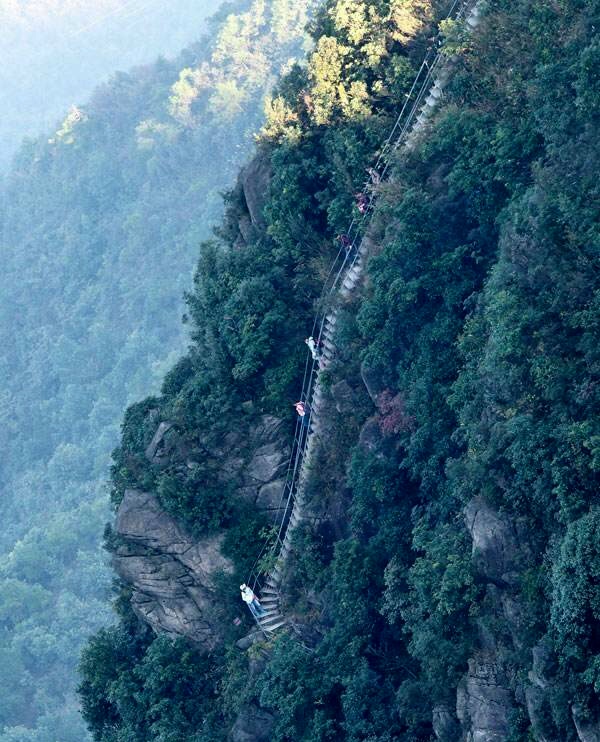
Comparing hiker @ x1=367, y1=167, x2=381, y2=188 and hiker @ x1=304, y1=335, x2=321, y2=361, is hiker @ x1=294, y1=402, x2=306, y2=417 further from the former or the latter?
hiker @ x1=367, y1=167, x2=381, y2=188

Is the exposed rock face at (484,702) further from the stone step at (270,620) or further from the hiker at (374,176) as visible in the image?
the hiker at (374,176)

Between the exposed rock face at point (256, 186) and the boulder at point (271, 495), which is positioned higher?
the exposed rock face at point (256, 186)

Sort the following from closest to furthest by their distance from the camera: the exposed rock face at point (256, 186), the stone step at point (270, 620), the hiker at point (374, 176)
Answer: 1. the stone step at point (270, 620)
2. the hiker at point (374, 176)
3. the exposed rock face at point (256, 186)

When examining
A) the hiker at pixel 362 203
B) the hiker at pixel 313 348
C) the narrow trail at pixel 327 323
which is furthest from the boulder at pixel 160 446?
the hiker at pixel 362 203

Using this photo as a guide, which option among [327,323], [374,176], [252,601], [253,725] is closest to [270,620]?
[252,601]

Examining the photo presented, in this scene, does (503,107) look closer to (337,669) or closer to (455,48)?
(455,48)

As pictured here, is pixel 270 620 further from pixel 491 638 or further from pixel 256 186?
pixel 256 186
